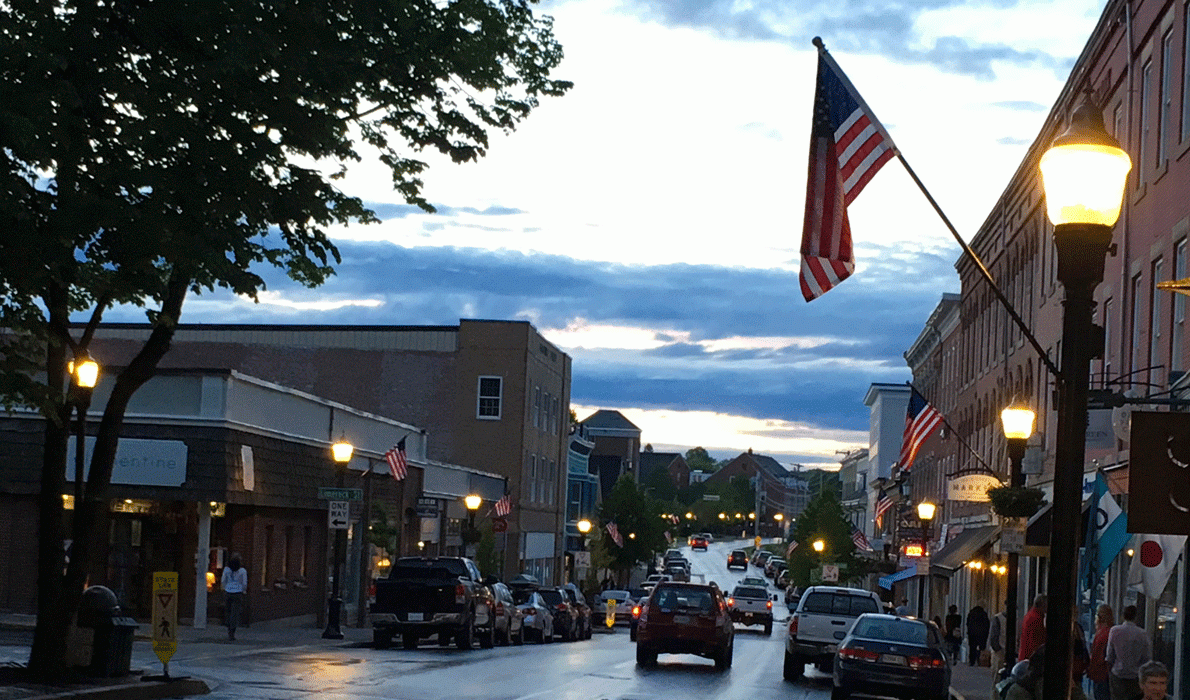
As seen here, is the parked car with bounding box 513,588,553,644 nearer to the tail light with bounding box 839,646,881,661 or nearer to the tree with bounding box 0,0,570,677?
the tail light with bounding box 839,646,881,661

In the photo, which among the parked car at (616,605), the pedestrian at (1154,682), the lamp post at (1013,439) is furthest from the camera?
the parked car at (616,605)

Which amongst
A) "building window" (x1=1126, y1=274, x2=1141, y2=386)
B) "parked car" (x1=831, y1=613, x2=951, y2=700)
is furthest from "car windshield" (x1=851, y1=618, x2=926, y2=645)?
"building window" (x1=1126, y1=274, x2=1141, y2=386)

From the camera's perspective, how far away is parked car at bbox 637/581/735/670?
30891 millimetres

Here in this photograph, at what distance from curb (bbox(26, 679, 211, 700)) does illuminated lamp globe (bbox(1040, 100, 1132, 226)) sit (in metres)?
12.8

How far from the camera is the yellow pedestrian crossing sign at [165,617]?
20.6 meters

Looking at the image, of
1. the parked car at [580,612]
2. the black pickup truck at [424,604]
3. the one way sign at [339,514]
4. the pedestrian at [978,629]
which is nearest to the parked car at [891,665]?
the black pickup truck at [424,604]

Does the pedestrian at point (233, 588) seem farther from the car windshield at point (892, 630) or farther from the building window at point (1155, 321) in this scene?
the building window at point (1155, 321)

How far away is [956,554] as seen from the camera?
143ft

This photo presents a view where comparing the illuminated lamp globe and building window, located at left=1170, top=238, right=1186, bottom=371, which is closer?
the illuminated lamp globe

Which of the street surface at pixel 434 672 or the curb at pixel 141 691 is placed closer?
the curb at pixel 141 691

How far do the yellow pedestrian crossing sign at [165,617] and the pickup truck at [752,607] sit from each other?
134ft

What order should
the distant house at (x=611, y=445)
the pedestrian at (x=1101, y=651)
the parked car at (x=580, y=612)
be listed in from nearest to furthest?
1. the pedestrian at (x=1101, y=651)
2. the parked car at (x=580, y=612)
3. the distant house at (x=611, y=445)

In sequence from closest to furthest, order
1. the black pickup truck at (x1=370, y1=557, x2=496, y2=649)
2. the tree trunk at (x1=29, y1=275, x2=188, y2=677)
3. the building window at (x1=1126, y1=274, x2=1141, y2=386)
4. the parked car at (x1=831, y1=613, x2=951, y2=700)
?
A: the tree trunk at (x1=29, y1=275, x2=188, y2=677) → the parked car at (x1=831, y1=613, x2=951, y2=700) → the building window at (x1=1126, y1=274, x2=1141, y2=386) → the black pickup truck at (x1=370, y1=557, x2=496, y2=649)

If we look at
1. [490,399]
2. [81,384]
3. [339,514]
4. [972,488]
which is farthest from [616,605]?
[81,384]
